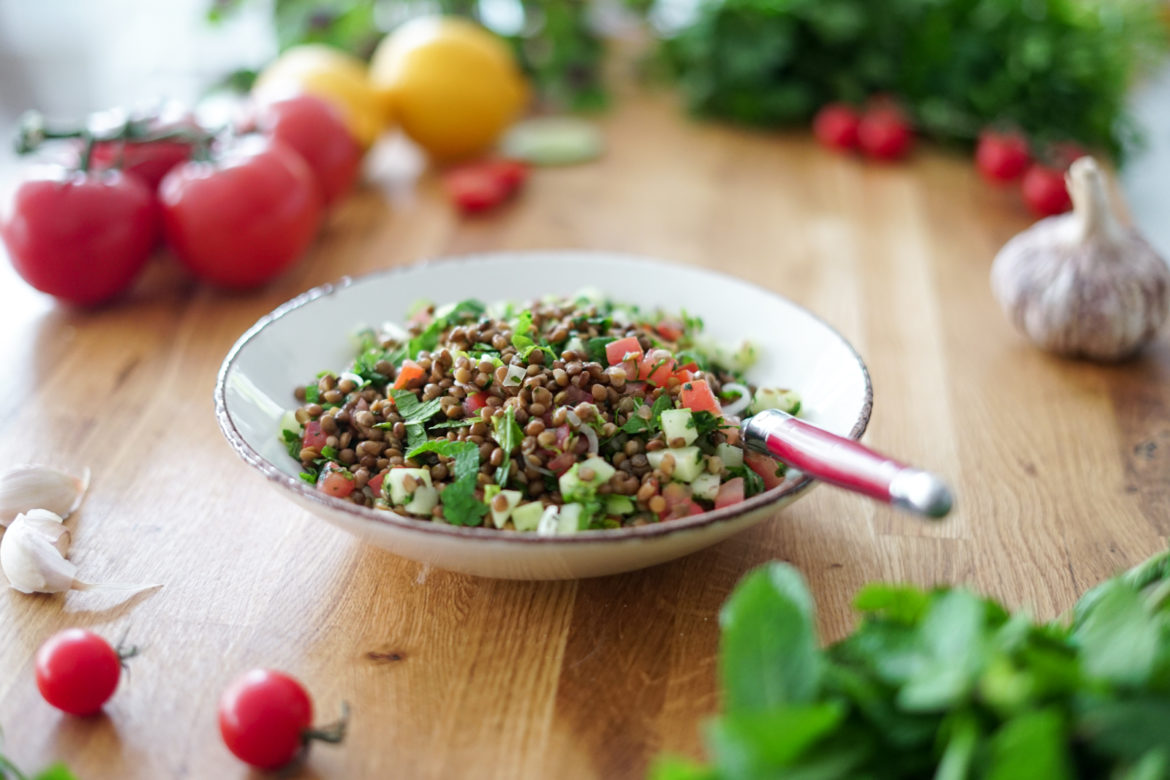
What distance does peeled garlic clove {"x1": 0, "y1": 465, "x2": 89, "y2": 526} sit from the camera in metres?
1.60

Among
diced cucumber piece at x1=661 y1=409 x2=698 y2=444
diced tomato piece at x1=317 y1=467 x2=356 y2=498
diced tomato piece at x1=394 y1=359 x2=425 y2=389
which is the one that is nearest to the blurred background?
diced tomato piece at x1=394 y1=359 x2=425 y2=389

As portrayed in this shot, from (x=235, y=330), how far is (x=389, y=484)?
1.04 meters

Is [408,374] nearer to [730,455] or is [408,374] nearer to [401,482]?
[401,482]

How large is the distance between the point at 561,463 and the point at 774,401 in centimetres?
40

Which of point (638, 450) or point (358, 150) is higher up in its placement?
point (638, 450)

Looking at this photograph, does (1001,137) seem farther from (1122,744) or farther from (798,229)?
(1122,744)

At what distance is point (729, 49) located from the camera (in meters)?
3.25

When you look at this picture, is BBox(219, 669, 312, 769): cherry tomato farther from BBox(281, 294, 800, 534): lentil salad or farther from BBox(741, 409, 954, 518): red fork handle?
BBox(741, 409, 954, 518): red fork handle

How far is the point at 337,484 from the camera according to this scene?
56.3 inches

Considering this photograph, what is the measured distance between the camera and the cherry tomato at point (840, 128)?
313cm

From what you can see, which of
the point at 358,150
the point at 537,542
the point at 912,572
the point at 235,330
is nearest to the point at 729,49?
the point at 358,150

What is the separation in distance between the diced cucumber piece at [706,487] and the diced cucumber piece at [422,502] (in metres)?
0.34

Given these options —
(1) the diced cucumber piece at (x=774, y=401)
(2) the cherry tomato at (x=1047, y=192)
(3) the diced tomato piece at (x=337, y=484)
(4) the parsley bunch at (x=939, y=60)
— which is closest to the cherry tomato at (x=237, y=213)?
(3) the diced tomato piece at (x=337, y=484)

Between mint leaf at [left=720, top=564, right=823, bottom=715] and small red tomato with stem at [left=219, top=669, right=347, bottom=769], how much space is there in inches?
19.1
